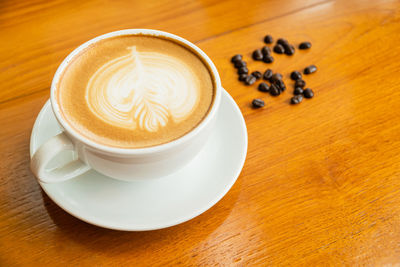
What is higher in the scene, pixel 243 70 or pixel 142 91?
pixel 142 91

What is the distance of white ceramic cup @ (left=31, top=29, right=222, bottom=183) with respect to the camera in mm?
742

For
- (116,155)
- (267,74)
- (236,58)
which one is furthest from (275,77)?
(116,155)

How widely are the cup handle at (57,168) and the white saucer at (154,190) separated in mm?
47

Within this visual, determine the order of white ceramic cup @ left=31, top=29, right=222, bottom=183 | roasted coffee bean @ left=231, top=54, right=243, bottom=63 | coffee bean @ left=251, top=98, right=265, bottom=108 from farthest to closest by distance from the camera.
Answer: roasted coffee bean @ left=231, top=54, right=243, bottom=63 → coffee bean @ left=251, top=98, right=265, bottom=108 → white ceramic cup @ left=31, top=29, right=222, bottom=183

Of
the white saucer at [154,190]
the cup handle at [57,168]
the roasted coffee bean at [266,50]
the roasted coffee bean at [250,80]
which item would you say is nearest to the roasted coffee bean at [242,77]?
the roasted coffee bean at [250,80]

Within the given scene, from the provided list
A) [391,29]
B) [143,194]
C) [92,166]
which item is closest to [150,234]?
[143,194]

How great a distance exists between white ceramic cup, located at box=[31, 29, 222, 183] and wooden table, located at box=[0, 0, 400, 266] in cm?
13

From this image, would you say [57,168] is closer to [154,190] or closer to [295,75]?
[154,190]

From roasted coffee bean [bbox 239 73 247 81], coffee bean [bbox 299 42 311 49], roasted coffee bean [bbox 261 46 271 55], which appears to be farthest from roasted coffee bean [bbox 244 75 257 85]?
coffee bean [bbox 299 42 311 49]

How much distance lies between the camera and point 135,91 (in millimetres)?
859

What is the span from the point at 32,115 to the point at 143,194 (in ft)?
1.37

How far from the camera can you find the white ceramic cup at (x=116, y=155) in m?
0.74

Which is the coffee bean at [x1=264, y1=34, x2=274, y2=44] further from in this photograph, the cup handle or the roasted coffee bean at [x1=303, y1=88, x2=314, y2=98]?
the cup handle

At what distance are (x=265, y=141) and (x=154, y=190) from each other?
13.0 inches
